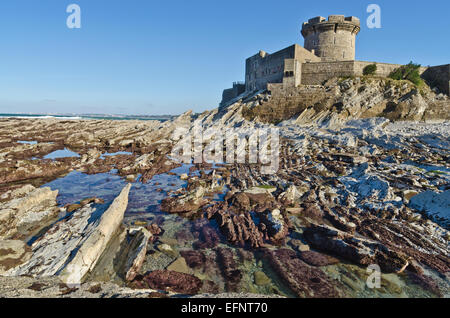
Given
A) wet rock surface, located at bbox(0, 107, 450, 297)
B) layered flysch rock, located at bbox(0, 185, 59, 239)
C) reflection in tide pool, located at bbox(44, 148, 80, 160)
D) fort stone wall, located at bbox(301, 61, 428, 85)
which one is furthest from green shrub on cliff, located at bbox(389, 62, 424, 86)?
reflection in tide pool, located at bbox(44, 148, 80, 160)

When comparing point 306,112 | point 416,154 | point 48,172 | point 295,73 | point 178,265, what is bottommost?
point 178,265

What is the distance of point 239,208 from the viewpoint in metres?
11.5

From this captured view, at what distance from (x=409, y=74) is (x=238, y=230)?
141ft

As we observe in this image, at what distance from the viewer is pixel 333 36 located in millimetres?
43125

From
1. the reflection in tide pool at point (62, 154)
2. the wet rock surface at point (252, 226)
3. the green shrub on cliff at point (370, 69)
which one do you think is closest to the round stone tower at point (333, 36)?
the green shrub on cliff at point (370, 69)

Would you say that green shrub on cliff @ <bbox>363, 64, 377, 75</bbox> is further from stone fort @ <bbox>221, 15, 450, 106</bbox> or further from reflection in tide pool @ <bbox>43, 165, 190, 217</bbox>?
reflection in tide pool @ <bbox>43, 165, 190, 217</bbox>

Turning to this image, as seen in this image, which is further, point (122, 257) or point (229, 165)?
point (229, 165)

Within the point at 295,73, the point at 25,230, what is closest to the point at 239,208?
the point at 25,230

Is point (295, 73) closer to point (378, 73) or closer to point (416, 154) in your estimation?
point (378, 73)

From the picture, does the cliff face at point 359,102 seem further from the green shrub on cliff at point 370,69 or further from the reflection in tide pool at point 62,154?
the reflection in tide pool at point 62,154

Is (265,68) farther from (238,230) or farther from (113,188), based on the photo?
(238,230)

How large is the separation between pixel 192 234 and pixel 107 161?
614 inches

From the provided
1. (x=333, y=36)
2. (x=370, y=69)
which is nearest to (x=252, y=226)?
(x=370, y=69)

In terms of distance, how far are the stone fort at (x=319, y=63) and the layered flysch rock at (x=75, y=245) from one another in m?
34.4
